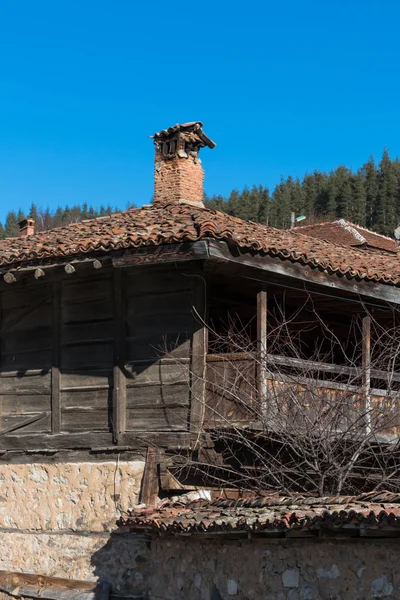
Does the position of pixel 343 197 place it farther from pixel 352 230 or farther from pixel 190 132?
pixel 190 132

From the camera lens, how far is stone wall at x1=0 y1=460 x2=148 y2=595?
10.9m

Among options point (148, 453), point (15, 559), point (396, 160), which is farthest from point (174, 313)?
point (396, 160)

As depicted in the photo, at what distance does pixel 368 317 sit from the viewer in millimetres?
11523

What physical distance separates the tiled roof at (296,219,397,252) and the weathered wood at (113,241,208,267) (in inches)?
456

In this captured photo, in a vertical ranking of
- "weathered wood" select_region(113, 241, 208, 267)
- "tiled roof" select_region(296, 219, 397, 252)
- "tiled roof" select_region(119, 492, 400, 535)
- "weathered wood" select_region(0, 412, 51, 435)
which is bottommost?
"tiled roof" select_region(119, 492, 400, 535)

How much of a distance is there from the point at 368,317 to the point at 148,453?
3.07 metres

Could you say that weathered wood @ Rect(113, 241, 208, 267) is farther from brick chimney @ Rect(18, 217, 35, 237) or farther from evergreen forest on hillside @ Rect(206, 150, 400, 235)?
evergreen forest on hillside @ Rect(206, 150, 400, 235)

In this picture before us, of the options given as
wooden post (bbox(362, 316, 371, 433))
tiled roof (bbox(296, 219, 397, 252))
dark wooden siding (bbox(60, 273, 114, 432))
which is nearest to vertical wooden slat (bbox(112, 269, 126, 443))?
dark wooden siding (bbox(60, 273, 114, 432))

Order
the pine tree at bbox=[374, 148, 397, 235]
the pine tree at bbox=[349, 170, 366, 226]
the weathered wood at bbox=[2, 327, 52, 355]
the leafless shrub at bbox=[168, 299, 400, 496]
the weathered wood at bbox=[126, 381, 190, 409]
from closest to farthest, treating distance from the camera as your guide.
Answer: the leafless shrub at bbox=[168, 299, 400, 496], the weathered wood at bbox=[126, 381, 190, 409], the weathered wood at bbox=[2, 327, 52, 355], the pine tree at bbox=[374, 148, 397, 235], the pine tree at bbox=[349, 170, 366, 226]

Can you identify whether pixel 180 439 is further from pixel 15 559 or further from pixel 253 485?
pixel 15 559

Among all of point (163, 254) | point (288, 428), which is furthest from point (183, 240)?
point (288, 428)

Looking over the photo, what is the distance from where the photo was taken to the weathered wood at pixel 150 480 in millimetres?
10883

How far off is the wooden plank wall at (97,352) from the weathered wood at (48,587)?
176 centimetres

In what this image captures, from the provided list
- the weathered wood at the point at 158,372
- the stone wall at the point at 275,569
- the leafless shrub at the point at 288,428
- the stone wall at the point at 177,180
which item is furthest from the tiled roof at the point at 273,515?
the stone wall at the point at 177,180
